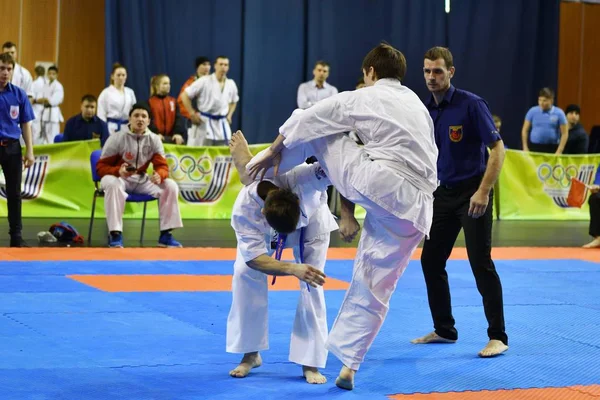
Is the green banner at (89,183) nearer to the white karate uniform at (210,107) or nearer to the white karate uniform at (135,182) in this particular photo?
the white karate uniform at (210,107)

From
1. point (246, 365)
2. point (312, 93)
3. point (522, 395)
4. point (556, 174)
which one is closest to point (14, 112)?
point (246, 365)

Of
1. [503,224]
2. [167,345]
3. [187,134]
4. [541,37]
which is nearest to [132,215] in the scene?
[187,134]

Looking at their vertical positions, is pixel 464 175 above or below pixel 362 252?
above

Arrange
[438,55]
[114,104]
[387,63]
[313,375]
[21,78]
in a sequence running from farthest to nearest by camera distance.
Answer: [21,78], [114,104], [438,55], [313,375], [387,63]

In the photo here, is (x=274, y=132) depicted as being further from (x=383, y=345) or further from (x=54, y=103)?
(x=383, y=345)

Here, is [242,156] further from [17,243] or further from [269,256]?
[17,243]

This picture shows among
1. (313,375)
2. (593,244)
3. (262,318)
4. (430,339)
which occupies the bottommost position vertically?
(593,244)

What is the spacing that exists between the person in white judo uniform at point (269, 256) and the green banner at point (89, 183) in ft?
24.6

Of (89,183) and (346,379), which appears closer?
(346,379)

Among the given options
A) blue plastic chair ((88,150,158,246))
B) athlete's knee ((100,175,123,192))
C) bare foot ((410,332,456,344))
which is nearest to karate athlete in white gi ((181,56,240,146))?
blue plastic chair ((88,150,158,246))

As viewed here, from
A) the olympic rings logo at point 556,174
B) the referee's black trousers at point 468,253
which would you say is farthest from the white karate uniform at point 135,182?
the olympic rings logo at point 556,174

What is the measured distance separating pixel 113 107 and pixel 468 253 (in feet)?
28.9

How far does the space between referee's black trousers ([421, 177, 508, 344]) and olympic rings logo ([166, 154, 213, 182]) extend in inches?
270

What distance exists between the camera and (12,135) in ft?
30.0
